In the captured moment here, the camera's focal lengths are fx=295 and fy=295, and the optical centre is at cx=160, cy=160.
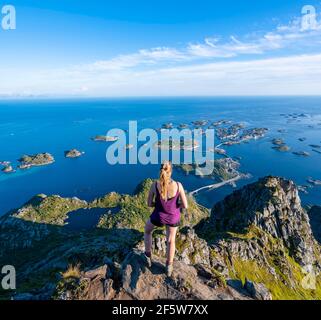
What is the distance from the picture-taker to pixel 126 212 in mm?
172875

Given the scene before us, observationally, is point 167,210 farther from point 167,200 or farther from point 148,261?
point 148,261

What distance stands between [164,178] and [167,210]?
1.76 metres

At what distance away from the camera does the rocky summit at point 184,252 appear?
58.1 ft

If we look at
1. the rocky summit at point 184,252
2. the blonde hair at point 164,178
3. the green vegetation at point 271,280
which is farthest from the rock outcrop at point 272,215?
the blonde hair at point 164,178

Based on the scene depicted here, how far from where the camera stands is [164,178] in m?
14.4

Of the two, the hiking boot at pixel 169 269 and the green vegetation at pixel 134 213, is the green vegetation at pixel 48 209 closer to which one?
the green vegetation at pixel 134 213

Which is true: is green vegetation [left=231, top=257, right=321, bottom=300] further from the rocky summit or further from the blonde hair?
the blonde hair

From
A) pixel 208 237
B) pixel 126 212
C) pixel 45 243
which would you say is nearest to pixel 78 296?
pixel 208 237

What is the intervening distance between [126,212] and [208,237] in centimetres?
10695

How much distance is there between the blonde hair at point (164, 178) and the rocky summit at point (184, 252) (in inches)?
224

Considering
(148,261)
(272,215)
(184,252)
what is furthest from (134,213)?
(148,261)

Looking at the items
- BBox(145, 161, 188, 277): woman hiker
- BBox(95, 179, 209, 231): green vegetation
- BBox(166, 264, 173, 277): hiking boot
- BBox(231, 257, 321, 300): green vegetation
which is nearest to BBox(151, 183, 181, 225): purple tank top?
BBox(145, 161, 188, 277): woman hiker

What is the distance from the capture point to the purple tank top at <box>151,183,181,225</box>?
14863 millimetres
